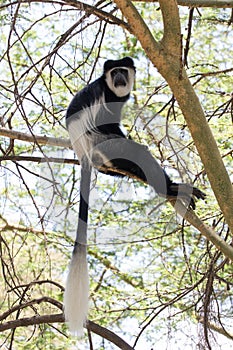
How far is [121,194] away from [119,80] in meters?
1.37

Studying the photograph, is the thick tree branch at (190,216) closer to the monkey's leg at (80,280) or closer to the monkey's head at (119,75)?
the monkey's leg at (80,280)

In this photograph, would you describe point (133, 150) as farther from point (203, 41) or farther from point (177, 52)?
point (203, 41)

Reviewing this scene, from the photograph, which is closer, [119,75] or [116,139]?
[116,139]

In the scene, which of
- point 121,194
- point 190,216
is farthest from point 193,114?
point 121,194

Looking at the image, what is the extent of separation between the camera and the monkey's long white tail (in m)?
1.93

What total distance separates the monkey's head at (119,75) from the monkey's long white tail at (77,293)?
1.11 meters

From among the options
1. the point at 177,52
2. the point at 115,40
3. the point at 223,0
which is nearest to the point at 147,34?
the point at 177,52

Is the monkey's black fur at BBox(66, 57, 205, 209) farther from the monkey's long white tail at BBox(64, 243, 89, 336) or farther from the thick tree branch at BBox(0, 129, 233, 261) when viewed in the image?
the monkey's long white tail at BBox(64, 243, 89, 336)

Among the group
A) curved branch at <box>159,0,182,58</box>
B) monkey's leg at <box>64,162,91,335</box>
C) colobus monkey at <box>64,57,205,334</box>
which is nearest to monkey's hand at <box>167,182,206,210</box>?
colobus monkey at <box>64,57,205,334</box>

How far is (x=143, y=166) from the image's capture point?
254cm

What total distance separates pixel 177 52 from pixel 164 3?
0.41 feet

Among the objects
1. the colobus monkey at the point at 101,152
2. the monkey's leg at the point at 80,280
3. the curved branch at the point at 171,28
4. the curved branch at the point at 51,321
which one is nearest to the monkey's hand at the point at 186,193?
the colobus monkey at the point at 101,152

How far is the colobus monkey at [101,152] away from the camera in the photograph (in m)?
2.19

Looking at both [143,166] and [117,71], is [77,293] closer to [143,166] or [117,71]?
[143,166]
